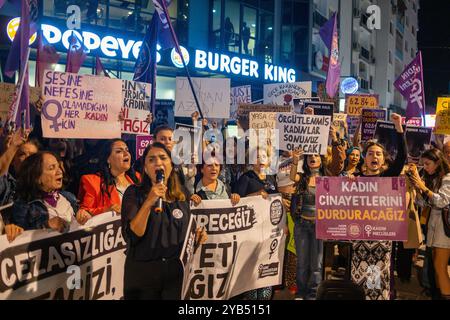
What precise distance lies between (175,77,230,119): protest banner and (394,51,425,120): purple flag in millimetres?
5314

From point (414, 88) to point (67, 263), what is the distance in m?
10.1

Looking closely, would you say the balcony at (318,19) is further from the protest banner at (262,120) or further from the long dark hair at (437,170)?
the long dark hair at (437,170)

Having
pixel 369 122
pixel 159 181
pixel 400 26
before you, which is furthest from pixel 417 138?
pixel 400 26

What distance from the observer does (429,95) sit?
58875 millimetres

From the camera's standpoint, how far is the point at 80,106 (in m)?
5.26

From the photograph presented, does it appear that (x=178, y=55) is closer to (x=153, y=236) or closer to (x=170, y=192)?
(x=170, y=192)

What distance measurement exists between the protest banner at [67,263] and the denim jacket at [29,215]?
5.0 inches

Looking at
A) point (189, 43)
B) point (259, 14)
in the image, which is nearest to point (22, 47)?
point (189, 43)

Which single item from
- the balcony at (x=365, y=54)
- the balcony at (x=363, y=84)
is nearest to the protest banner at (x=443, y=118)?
the balcony at (x=363, y=84)

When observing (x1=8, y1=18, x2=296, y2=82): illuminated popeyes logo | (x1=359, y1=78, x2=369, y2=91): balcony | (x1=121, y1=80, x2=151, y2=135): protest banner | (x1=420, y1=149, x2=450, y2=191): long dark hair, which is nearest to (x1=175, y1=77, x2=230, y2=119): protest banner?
(x1=121, y1=80, x2=151, y2=135): protest banner

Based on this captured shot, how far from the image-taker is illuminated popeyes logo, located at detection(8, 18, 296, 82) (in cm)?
1416

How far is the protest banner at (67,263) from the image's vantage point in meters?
3.36

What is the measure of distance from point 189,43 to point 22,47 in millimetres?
14175

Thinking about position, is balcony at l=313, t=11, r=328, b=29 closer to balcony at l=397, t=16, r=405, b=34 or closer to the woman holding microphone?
balcony at l=397, t=16, r=405, b=34
